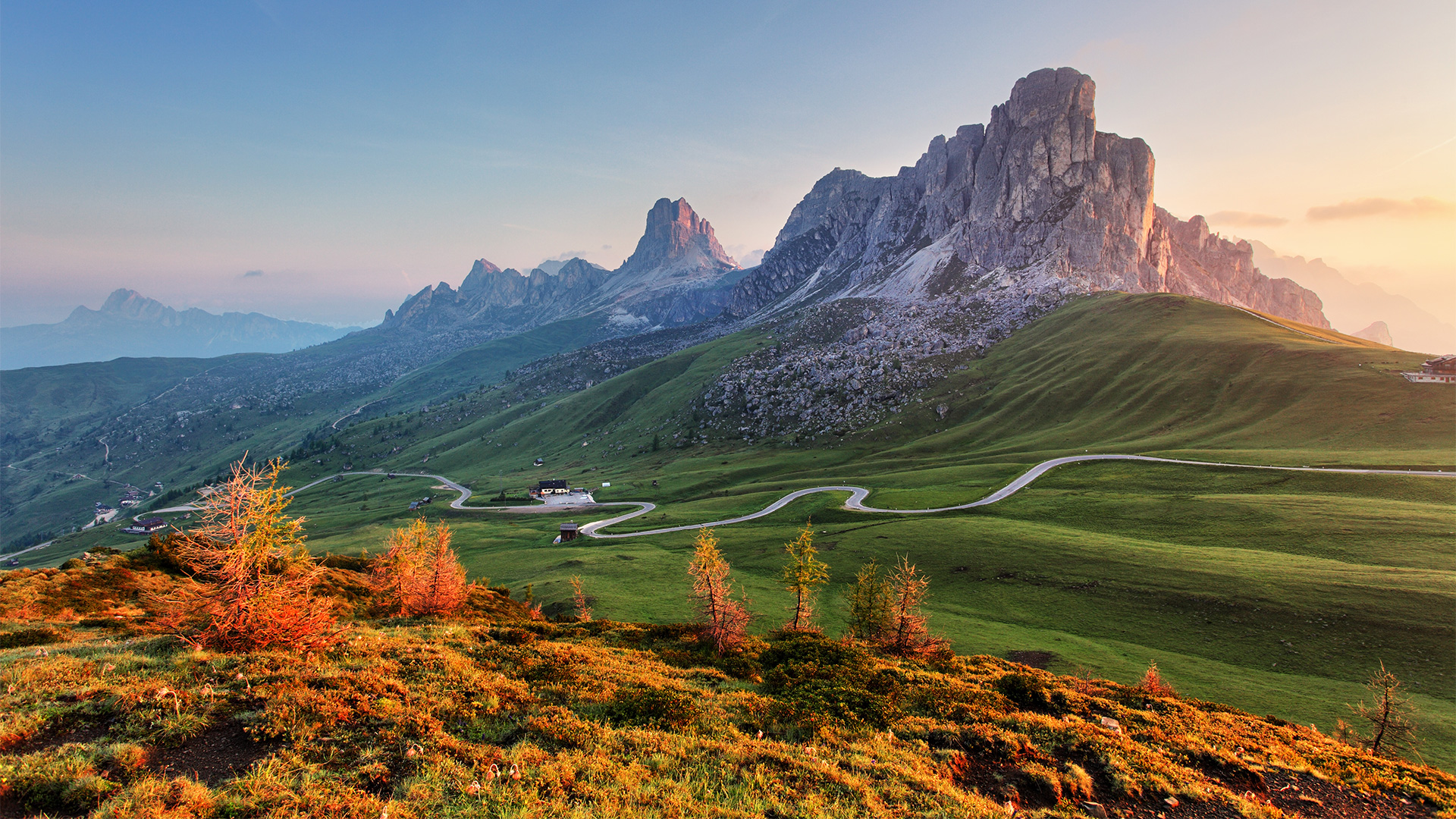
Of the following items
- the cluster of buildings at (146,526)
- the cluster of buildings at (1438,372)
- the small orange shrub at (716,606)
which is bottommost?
the cluster of buildings at (146,526)

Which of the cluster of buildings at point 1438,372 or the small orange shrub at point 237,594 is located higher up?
the cluster of buildings at point 1438,372

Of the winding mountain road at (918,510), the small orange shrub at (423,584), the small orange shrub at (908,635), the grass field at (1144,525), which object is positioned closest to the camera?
the small orange shrub at (908,635)

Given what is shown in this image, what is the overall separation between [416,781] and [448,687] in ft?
24.0

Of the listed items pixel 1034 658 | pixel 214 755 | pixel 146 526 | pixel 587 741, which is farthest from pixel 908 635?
pixel 146 526

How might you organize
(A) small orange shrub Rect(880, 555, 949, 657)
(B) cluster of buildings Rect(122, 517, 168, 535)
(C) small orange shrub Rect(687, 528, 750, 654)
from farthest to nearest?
(B) cluster of buildings Rect(122, 517, 168, 535) → (A) small orange shrub Rect(880, 555, 949, 657) → (C) small orange shrub Rect(687, 528, 750, 654)

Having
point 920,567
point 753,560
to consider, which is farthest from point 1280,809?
point 753,560

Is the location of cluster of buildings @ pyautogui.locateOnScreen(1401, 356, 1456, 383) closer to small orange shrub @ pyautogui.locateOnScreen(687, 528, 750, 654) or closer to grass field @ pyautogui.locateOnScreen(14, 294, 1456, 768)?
grass field @ pyautogui.locateOnScreen(14, 294, 1456, 768)

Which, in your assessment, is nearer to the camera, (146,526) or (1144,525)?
(1144,525)

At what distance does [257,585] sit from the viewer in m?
21.8

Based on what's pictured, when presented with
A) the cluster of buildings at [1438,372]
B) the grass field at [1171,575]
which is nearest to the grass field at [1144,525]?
the grass field at [1171,575]

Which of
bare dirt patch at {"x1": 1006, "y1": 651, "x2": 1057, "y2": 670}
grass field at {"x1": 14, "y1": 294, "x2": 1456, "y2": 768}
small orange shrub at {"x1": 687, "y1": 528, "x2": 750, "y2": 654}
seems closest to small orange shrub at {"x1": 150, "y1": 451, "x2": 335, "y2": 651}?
small orange shrub at {"x1": 687, "y1": 528, "x2": 750, "y2": 654}

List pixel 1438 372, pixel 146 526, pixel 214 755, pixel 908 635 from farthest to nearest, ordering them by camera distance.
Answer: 1. pixel 146 526
2. pixel 1438 372
3. pixel 908 635
4. pixel 214 755

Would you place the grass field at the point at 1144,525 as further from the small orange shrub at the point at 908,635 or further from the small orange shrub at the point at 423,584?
the small orange shrub at the point at 423,584

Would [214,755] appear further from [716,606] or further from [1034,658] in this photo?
→ [1034,658]
